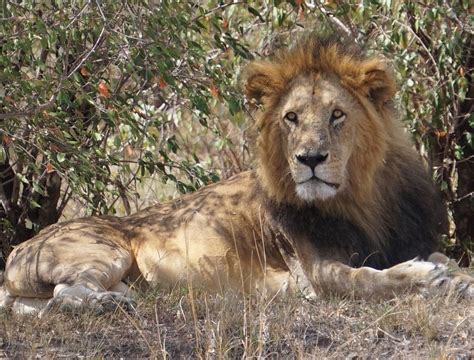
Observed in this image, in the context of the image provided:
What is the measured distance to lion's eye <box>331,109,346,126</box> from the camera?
532 centimetres

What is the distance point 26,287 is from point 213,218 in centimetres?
Result: 110

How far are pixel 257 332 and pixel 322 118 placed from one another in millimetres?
1327

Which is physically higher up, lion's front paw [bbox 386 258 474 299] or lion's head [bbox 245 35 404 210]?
lion's head [bbox 245 35 404 210]

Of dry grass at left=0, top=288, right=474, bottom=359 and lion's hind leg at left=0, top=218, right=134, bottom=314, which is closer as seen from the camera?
dry grass at left=0, top=288, right=474, bottom=359

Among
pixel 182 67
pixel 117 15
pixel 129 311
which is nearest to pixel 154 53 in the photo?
pixel 117 15

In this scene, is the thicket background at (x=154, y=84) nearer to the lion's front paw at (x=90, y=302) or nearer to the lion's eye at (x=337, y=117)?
the lion's eye at (x=337, y=117)

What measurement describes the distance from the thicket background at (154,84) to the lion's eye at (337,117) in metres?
0.45

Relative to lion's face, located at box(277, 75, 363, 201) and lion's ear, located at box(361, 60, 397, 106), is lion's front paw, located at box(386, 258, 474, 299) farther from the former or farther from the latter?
lion's ear, located at box(361, 60, 397, 106)

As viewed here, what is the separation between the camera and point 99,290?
521 cm

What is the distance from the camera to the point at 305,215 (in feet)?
18.1

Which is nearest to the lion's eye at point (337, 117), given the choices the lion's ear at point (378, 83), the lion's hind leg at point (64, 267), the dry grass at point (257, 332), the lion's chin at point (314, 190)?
the lion's ear at point (378, 83)

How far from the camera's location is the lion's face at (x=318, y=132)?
5137 mm

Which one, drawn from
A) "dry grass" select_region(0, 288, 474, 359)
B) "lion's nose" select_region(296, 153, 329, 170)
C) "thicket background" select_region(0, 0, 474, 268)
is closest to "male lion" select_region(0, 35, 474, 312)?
"lion's nose" select_region(296, 153, 329, 170)

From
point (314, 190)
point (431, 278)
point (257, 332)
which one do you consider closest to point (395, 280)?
point (431, 278)
